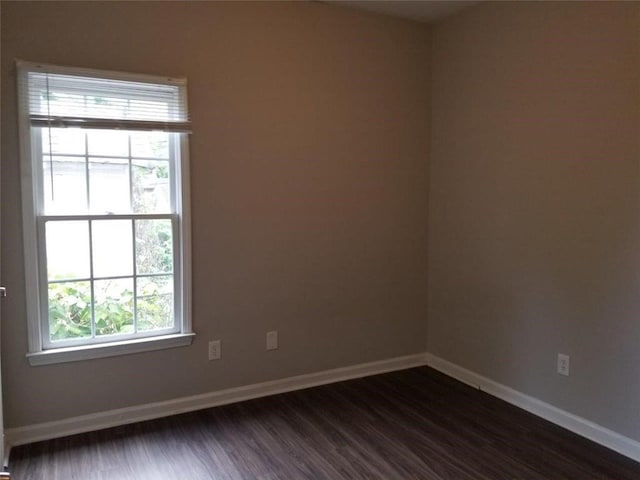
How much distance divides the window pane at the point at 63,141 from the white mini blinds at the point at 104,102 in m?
0.06

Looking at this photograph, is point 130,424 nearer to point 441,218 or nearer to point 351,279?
point 351,279

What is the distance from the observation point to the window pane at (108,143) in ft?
8.75

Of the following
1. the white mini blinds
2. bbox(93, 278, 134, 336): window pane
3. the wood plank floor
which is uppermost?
the white mini blinds

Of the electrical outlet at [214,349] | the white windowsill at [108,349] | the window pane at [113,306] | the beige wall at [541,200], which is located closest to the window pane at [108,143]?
the window pane at [113,306]

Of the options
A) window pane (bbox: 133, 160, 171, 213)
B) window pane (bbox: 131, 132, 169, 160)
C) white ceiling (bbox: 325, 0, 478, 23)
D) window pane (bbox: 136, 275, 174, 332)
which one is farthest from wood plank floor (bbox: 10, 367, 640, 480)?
white ceiling (bbox: 325, 0, 478, 23)

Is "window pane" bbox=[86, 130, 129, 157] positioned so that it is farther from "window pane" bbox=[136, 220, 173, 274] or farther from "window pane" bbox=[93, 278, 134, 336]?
"window pane" bbox=[93, 278, 134, 336]

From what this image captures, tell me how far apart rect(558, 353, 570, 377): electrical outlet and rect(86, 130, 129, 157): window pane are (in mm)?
2656

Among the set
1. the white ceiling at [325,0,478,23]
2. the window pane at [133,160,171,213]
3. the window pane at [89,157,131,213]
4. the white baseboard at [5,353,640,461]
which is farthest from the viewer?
the white ceiling at [325,0,478,23]

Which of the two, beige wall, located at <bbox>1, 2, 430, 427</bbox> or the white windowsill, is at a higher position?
beige wall, located at <bbox>1, 2, 430, 427</bbox>

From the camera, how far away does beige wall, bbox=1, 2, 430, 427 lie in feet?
8.50

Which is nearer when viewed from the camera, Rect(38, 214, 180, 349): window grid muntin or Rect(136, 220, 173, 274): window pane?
Rect(38, 214, 180, 349): window grid muntin

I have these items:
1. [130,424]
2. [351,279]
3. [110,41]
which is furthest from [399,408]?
[110,41]

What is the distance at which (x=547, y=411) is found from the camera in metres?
2.90

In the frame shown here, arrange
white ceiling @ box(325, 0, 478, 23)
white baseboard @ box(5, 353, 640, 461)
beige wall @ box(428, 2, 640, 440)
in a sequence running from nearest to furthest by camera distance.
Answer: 1. beige wall @ box(428, 2, 640, 440)
2. white baseboard @ box(5, 353, 640, 461)
3. white ceiling @ box(325, 0, 478, 23)
